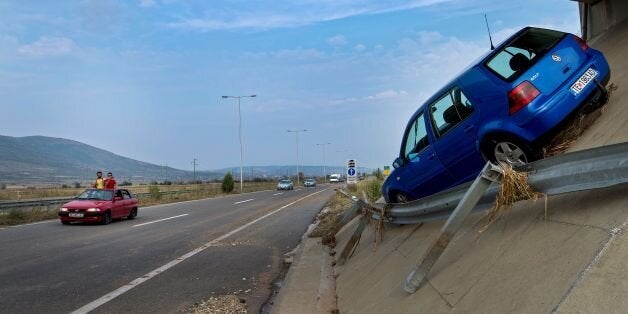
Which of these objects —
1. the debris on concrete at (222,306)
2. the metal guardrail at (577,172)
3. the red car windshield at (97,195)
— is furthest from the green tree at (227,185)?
the metal guardrail at (577,172)

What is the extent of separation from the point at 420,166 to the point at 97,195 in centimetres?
1463

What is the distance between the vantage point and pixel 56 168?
19025cm

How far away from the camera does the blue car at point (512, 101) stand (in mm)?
6207

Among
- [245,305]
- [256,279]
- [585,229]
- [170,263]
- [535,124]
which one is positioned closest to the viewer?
[585,229]

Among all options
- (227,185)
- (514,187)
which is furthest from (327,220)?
(227,185)

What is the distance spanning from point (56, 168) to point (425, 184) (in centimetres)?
20402

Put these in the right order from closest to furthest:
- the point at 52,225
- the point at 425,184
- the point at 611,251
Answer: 1. the point at 611,251
2. the point at 425,184
3. the point at 52,225

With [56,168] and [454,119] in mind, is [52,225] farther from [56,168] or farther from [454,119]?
[56,168]

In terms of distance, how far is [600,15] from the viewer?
12.5 m

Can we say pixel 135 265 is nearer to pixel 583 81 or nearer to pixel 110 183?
pixel 583 81

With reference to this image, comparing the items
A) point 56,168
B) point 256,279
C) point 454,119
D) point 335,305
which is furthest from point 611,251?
point 56,168

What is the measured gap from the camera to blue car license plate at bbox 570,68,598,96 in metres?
6.29

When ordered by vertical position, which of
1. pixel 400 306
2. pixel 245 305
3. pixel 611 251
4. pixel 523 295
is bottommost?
pixel 245 305

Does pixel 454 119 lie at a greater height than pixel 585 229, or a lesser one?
greater
